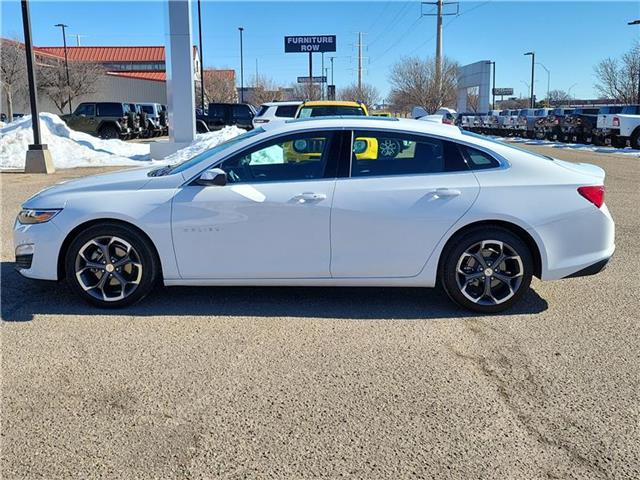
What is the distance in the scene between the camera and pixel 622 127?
2381 cm

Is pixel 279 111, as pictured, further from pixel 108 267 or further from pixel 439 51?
pixel 439 51

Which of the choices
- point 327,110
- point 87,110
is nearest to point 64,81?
point 87,110

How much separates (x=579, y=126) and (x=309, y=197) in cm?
2709

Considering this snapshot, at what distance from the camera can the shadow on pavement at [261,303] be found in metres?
4.68

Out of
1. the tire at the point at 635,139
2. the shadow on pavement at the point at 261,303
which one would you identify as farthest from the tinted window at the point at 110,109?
the shadow on pavement at the point at 261,303

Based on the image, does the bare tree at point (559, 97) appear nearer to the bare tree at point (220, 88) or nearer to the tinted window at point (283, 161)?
the bare tree at point (220, 88)

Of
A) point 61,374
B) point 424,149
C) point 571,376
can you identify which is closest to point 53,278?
point 61,374

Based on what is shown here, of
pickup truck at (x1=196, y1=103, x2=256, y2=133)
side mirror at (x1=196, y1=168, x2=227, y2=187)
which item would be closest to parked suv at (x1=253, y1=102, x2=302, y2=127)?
pickup truck at (x1=196, y1=103, x2=256, y2=133)

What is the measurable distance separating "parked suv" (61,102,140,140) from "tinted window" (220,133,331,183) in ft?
84.7

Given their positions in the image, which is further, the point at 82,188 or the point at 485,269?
the point at 82,188

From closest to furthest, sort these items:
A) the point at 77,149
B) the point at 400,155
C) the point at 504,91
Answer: the point at 400,155 → the point at 77,149 → the point at 504,91

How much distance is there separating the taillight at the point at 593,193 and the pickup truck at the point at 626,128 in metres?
21.8

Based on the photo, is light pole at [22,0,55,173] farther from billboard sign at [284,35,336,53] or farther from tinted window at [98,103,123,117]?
billboard sign at [284,35,336,53]

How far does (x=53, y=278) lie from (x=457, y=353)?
3170mm
